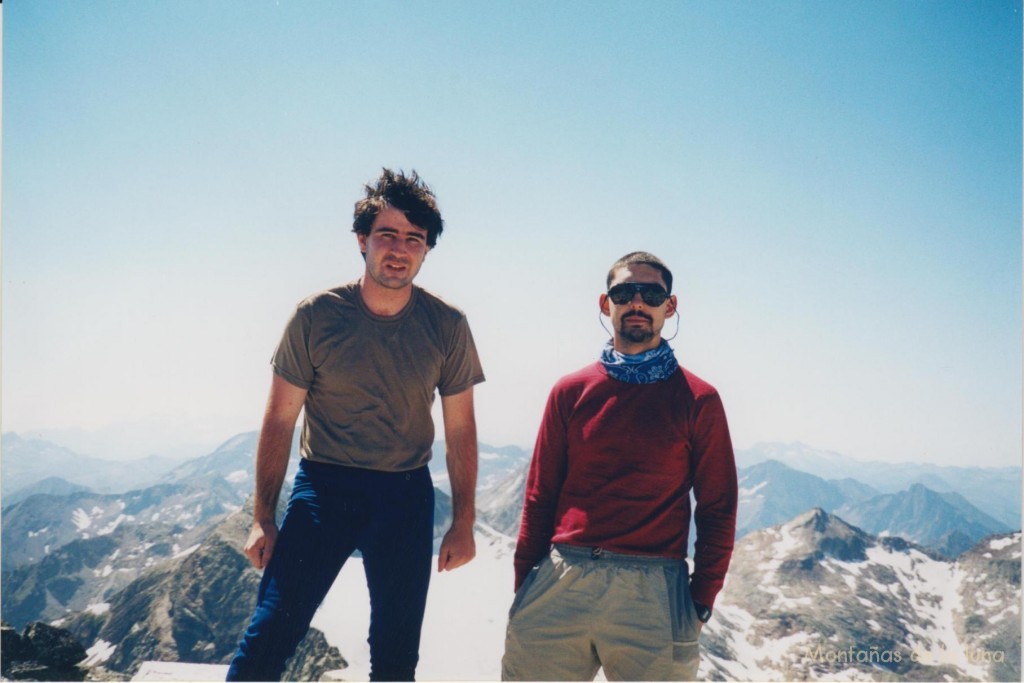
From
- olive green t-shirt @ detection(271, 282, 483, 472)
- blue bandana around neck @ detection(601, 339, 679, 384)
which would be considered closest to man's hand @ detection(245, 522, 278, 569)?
olive green t-shirt @ detection(271, 282, 483, 472)

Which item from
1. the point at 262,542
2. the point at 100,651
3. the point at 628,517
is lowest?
the point at 100,651

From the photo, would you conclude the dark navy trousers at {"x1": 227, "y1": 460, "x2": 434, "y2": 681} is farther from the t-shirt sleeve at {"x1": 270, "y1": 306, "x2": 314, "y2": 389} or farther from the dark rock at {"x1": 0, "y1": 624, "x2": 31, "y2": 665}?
the dark rock at {"x1": 0, "y1": 624, "x2": 31, "y2": 665}

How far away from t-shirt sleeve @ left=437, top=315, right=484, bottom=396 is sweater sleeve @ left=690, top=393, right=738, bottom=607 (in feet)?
7.43

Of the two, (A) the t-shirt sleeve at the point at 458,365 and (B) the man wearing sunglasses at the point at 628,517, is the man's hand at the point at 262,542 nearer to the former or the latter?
(A) the t-shirt sleeve at the point at 458,365

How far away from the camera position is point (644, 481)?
5055mm

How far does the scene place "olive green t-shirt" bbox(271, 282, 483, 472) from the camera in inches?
206

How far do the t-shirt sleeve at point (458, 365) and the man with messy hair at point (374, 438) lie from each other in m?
0.01

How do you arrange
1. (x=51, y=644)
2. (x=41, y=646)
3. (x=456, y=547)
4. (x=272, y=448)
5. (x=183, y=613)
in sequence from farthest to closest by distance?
(x=183, y=613) → (x=51, y=644) → (x=41, y=646) → (x=456, y=547) → (x=272, y=448)

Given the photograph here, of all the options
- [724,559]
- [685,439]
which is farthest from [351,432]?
[724,559]

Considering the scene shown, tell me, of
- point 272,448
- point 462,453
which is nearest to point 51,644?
point 272,448

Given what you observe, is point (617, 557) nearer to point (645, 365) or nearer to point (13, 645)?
point (645, 365)

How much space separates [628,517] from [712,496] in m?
0.77

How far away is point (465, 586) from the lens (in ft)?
574

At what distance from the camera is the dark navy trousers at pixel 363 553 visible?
187 inches
